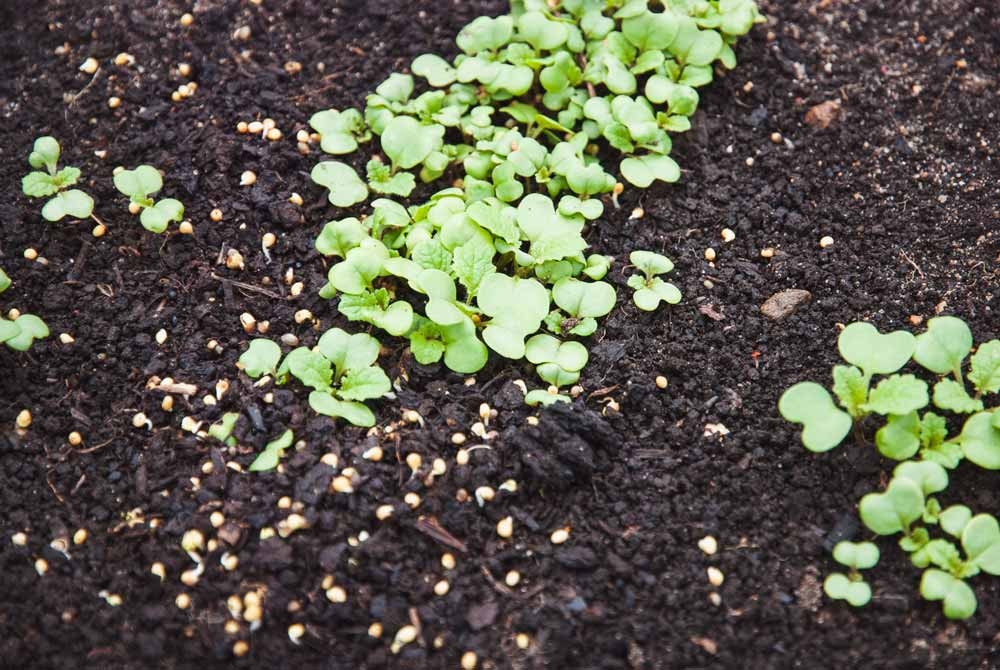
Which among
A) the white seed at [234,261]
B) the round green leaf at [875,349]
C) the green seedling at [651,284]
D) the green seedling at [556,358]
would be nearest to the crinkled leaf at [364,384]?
the green seedling at [556,358]

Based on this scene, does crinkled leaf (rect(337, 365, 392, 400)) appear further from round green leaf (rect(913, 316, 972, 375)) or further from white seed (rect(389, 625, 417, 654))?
round green leaf (rect(913, 316, 972, 375))

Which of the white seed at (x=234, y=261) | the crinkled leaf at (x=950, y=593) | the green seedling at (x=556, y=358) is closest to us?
the crinkled leaf at (x=950, y=593)

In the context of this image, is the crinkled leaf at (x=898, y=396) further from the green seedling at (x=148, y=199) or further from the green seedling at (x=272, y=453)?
the green seedling at (x=148, y=199)

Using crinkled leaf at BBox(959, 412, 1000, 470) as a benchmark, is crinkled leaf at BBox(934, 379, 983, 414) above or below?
above

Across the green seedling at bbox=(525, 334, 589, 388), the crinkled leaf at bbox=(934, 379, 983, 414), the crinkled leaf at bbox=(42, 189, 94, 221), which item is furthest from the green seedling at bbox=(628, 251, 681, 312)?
the crinkled leaf at bbox=(42, 189, 94, 221)

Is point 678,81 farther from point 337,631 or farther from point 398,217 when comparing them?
point 337,631

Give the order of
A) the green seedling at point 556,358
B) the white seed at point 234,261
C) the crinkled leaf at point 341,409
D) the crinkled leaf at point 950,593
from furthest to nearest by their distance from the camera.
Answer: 1. the white seed at point 234,261
2. the green seedling at point 556,358
3. the crinkled leaf at point 341,409
4. the crinkled leaf at point 950,593

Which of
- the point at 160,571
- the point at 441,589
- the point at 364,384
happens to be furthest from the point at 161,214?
the point at 441,589
